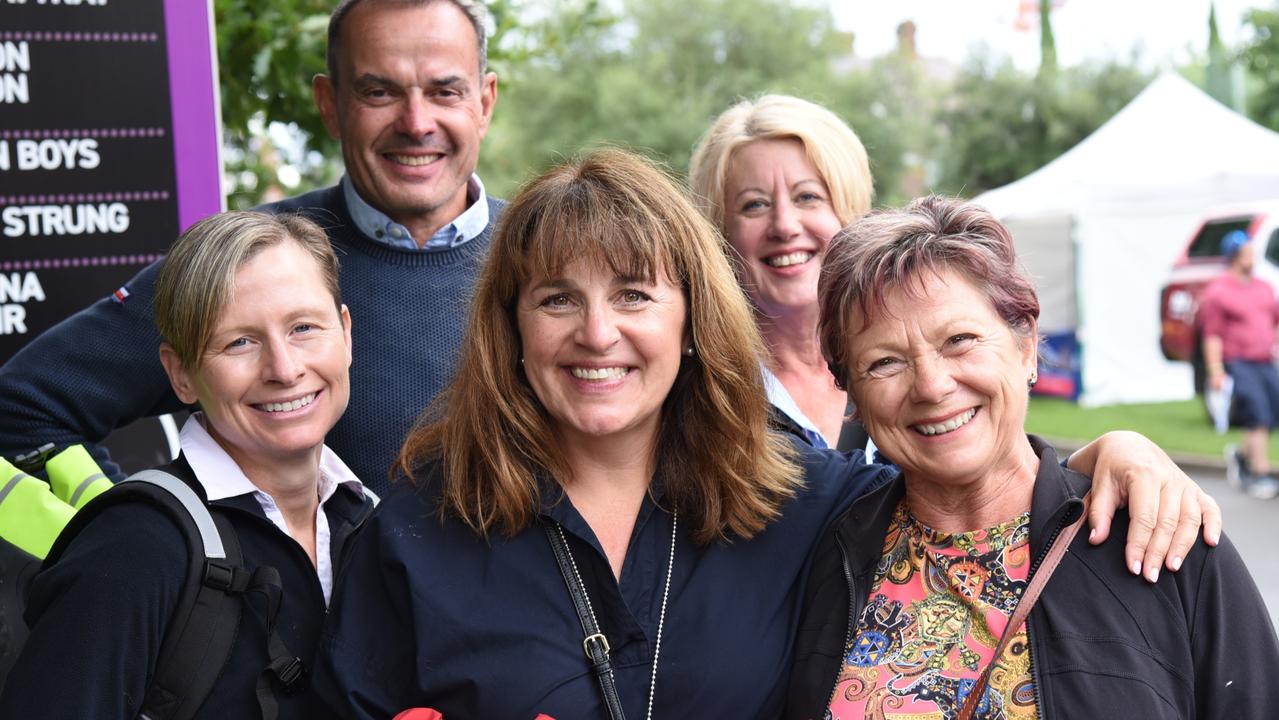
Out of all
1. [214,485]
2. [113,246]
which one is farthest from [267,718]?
[113,246]

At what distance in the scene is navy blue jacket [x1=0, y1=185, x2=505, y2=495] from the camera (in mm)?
3123

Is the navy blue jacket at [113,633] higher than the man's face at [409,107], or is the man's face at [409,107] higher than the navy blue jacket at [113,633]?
the man's face at [409,107]

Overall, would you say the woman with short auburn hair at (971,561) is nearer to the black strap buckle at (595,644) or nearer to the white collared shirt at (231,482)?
the black strap buckle at (595,644)

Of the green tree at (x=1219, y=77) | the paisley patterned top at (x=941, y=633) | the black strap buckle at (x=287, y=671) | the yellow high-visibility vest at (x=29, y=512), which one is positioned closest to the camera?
the paisley patterned top at (x=941, y=633)

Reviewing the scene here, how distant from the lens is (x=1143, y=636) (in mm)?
2221

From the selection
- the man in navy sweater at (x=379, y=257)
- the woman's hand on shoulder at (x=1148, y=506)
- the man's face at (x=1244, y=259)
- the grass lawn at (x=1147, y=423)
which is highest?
the man in navy sweater at (x=379, y=257)

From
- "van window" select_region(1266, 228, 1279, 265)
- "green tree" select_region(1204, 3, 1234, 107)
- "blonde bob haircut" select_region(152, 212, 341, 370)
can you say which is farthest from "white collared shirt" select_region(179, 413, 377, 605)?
"green tree" select_region(1204, 3, 1234, 107)

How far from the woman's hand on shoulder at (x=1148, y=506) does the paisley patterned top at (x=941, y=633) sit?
0.53 ft

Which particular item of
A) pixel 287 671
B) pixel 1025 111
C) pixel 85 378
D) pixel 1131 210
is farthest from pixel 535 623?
pixel 1025 111

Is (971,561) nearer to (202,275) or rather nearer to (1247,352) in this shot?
(202,275)

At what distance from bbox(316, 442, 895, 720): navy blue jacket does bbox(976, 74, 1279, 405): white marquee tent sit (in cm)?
1249

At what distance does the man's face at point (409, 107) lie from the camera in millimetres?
3625

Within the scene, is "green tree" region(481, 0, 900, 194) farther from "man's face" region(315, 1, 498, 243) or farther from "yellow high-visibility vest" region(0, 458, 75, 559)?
"yellow high-visibility vest" region(0, 458, 75, 559)

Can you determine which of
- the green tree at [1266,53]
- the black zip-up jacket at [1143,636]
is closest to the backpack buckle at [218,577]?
the black zip-up jacket at [1143,636]
